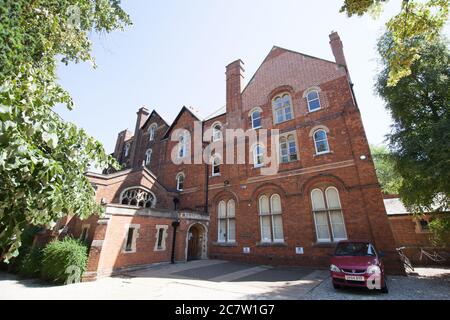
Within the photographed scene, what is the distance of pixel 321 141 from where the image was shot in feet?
47.9

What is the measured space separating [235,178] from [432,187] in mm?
11428

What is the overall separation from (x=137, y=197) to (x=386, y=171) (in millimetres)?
31161

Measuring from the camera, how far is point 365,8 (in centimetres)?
693

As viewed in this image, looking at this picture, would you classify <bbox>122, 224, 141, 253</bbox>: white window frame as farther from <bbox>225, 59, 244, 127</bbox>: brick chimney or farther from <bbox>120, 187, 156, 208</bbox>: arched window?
<bbox>225, 59, 244, 127</bbox>: brick chimney

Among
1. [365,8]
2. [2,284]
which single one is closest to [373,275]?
[365,8]

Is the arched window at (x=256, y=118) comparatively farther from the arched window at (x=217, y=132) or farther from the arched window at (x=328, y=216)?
the arched window at (x=328, y=216)

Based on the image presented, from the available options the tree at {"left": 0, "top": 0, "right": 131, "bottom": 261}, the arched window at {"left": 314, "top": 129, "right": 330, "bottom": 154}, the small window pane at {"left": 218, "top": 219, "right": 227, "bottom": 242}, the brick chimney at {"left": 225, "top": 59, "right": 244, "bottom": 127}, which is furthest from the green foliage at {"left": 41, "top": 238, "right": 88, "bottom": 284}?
the arched window at {"left": 314, "top": 129, "right": 330, "bottom": 154}

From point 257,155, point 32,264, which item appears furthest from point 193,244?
point 32,264

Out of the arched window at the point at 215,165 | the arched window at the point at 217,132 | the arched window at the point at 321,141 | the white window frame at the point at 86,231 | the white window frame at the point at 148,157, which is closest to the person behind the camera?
the white window frame at the point at 86,231

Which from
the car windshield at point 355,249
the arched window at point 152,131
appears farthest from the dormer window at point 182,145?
the car windshield at point 355,249

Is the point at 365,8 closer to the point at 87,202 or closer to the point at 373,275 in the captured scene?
the point at 373,275

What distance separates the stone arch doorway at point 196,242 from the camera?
16.6 m

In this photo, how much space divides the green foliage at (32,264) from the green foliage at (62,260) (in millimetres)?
1044

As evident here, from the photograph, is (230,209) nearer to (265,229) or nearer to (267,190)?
(265,229)
